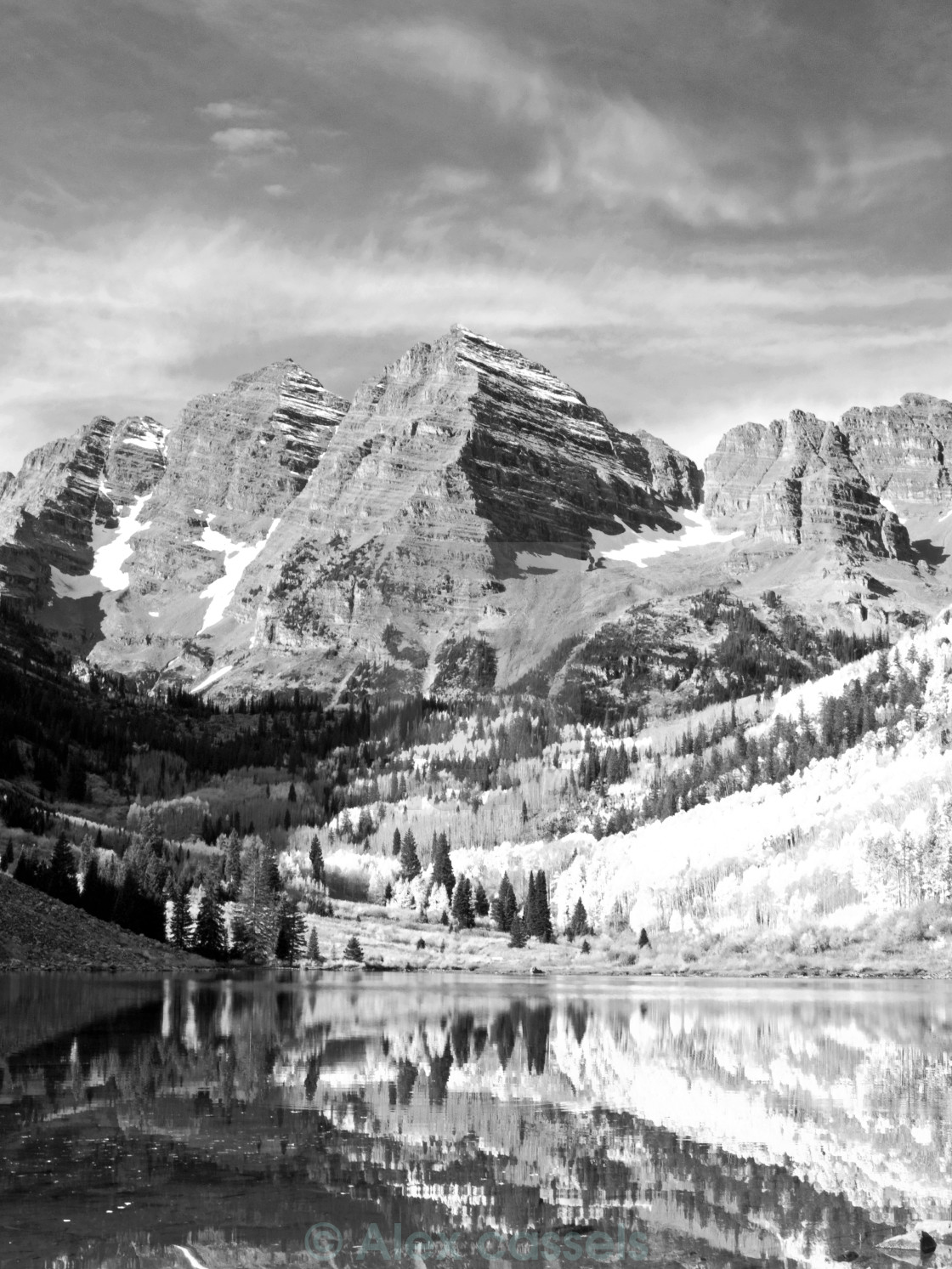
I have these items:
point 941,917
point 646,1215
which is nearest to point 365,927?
point 941,917

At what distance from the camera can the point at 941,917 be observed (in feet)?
444

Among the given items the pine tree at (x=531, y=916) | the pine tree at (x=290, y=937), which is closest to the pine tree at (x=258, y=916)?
the pine tree at (x=290, y=937)

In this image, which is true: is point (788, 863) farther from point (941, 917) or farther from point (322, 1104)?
point (322, 1104)

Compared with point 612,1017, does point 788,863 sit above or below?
above

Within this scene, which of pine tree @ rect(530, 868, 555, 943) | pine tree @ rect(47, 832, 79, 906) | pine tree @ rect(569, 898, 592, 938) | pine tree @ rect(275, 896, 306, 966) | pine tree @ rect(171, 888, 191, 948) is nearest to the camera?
pine tree @ rect(171, 888, 191, 948)

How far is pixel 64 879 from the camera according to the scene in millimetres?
157500

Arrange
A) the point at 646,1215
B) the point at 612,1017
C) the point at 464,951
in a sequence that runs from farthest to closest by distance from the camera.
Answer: the point at 464,951
the point at 612,1017
the point at 646,1215

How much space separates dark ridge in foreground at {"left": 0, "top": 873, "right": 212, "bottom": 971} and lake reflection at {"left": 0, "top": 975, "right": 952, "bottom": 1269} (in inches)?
2068

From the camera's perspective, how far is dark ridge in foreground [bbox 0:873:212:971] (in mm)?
113375

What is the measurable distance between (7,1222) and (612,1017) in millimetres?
57283

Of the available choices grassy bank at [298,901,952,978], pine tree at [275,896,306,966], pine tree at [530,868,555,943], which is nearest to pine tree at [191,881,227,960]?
pine tree at [275,896,306,966]

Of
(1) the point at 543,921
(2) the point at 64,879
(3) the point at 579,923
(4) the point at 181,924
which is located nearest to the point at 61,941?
(4) the point at 181,924

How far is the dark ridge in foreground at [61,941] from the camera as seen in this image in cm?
11338

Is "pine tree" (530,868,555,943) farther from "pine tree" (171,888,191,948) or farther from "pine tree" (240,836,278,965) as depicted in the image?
"pine tree" (171,888,191,948)
